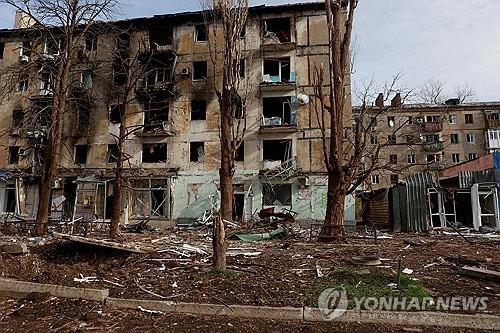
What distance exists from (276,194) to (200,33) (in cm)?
1414

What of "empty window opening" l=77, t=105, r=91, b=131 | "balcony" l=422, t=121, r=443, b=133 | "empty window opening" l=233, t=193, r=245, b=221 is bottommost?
"empty window opening" l=233, t=193, r=245, b=221

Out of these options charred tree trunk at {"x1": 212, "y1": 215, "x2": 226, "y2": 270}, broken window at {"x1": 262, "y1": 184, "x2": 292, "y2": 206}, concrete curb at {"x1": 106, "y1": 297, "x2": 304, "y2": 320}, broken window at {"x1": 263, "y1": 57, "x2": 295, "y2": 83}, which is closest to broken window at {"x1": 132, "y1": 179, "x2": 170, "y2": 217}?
broken window at {"x1": 262, "y1": 184, "x2": 292, "y2": 206}

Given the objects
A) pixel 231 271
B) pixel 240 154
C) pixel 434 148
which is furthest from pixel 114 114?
pixel 434 148

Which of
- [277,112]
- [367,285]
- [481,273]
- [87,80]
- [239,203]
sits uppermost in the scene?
[87,80]

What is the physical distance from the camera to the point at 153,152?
28.6 m

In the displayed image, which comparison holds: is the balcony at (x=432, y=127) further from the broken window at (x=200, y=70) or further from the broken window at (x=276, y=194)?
the broken window at (x=200, y=70)

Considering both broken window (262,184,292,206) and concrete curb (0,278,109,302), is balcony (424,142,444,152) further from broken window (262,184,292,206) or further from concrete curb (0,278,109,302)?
concrete curb (0,278,109,302)

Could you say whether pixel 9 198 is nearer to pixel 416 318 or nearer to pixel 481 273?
pixel 416 318

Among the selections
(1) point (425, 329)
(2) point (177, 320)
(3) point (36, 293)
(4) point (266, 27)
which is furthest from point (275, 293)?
(4) point (266, 27)

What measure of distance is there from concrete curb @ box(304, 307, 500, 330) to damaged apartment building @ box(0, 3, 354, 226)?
1987 centimetres

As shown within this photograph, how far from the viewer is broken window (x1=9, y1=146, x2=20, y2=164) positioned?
3011 cm

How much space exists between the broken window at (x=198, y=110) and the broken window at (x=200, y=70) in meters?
2.10

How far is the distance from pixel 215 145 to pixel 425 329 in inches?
906

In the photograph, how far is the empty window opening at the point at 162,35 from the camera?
99.4 ft
